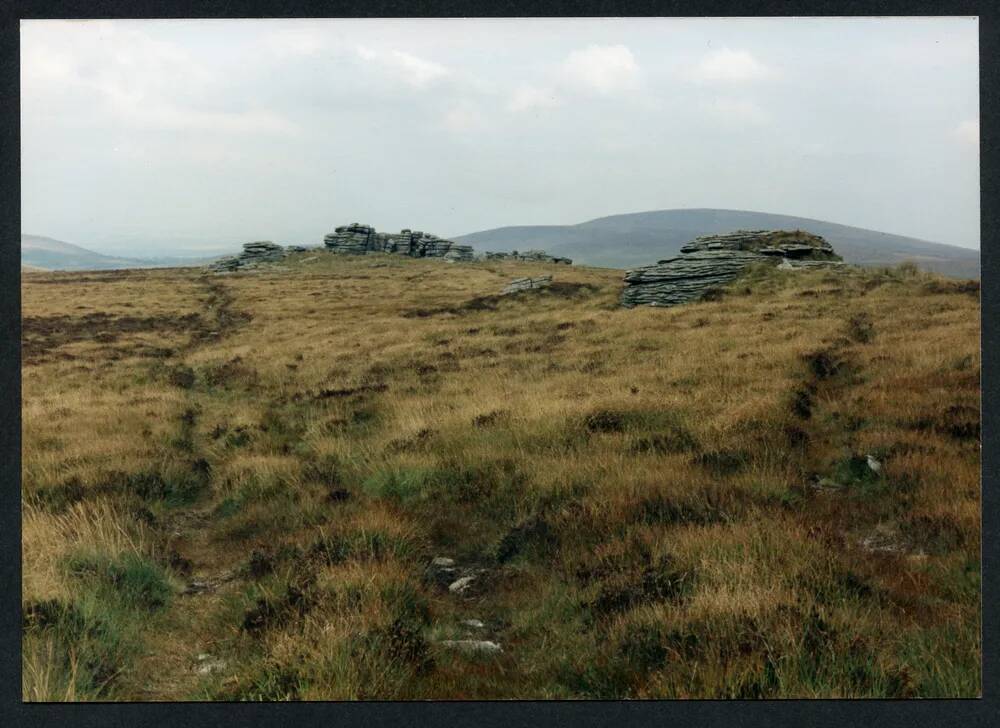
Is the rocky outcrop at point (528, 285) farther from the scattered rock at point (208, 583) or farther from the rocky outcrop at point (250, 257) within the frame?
the rocky outcrop at point (250, 257)

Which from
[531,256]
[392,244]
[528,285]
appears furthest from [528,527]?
[392,244]

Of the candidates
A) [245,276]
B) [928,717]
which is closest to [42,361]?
[928,717]

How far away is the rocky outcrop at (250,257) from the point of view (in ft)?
178

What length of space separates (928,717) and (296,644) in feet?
16.5

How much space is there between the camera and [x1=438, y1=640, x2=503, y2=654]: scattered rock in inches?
197

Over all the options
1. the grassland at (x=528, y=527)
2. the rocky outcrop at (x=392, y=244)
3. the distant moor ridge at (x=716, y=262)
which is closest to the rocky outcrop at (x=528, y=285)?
the distant moor ridge at (x=716, y=262)

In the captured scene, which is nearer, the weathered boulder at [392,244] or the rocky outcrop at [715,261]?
the rocky outcrop at [715,261]

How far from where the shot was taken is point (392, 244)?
8738 centimetres

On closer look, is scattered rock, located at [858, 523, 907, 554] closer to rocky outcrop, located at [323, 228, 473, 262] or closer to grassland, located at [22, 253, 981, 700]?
grassland, located at [22, 253, 981, 700]

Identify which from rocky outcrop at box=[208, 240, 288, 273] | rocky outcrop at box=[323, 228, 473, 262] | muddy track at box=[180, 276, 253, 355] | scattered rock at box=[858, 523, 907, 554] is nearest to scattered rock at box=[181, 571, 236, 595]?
scattered rock at box=[858, 523, 907, 554]

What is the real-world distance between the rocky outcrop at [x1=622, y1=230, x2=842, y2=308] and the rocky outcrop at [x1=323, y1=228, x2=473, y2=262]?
6035 cm

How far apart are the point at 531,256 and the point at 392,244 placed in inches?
832

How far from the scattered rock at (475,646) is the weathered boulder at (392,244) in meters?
79.4
